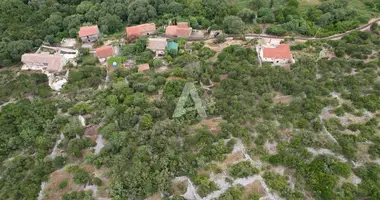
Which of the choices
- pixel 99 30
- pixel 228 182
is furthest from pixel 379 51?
pixel 99 30

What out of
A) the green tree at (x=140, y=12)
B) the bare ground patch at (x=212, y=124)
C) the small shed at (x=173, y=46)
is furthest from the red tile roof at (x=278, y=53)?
the green tree at (x=140, y=12)

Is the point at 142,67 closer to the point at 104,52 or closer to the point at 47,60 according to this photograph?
the point at 104,52

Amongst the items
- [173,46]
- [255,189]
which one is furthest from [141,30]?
[255,189]

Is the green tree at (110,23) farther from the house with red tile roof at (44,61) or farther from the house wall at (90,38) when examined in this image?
the house with red tile roof at (44,61)

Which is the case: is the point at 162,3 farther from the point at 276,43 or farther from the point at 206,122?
the point at 206,122

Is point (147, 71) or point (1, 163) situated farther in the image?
point (147, 71)

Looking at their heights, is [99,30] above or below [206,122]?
above
